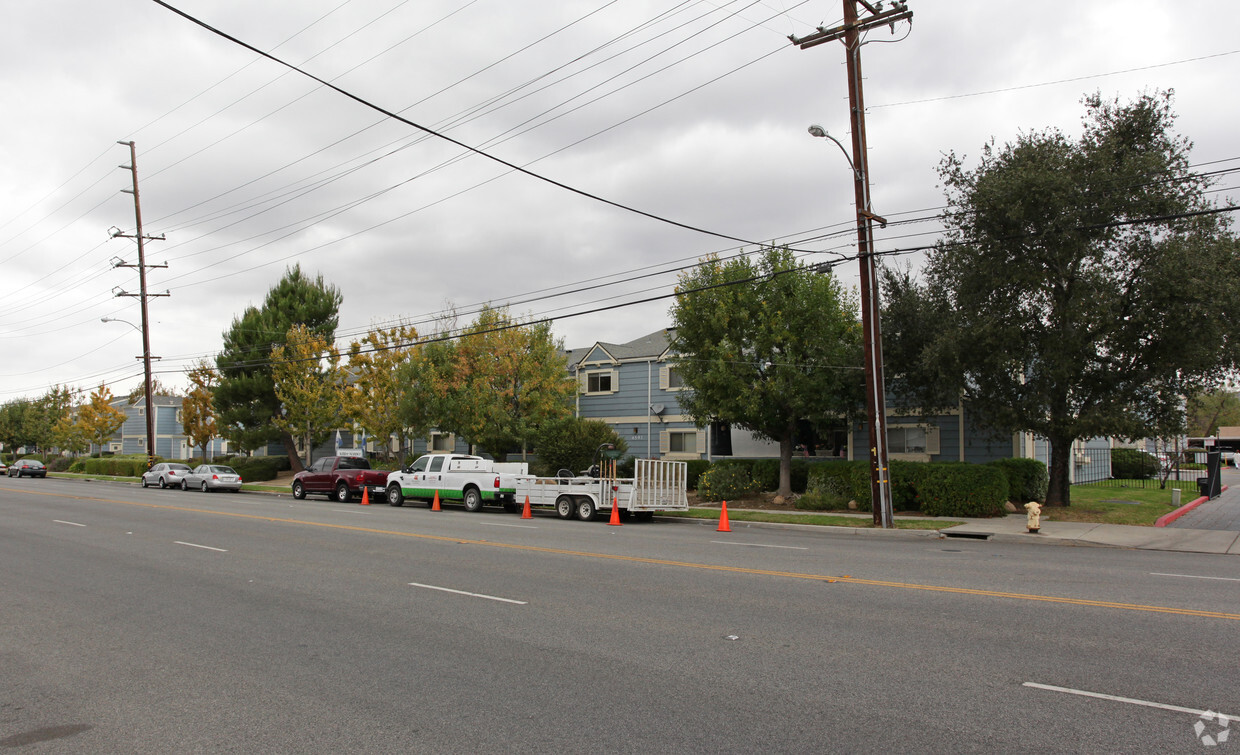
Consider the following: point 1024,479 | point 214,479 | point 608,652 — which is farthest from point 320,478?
point 608,652

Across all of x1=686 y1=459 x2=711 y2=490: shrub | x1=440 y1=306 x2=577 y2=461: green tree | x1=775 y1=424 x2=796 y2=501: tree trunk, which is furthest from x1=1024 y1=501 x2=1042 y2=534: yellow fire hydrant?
x1=440 y1=306 x2=577 y2=461: green tree

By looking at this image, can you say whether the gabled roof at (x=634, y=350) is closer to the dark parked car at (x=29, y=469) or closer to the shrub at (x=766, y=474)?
the shrub at (x=766, y=474)

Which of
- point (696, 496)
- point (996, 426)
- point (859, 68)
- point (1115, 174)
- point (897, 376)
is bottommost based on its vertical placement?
point (696, 496)

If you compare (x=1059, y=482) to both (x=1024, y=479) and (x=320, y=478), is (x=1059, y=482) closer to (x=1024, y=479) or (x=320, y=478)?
(x=1024, y=479)

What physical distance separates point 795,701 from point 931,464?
19049 millimetres

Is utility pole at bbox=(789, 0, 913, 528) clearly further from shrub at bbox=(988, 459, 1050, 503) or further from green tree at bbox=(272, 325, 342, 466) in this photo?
green tree at bbox=(272, 325, 342, 466)

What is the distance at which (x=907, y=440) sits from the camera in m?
28.5

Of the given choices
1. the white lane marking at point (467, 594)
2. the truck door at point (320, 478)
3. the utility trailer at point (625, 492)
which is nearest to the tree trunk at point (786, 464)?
the utility trailer at point (625, 492)

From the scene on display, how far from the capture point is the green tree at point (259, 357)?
47.9 m

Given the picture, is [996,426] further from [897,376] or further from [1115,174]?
[1115,174]

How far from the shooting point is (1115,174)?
1944 centimetres

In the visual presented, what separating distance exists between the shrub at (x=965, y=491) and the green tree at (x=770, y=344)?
3.64m

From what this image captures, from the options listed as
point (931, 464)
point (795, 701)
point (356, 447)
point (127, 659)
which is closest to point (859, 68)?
point (931, 464)

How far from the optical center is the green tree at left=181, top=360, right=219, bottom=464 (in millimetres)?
52094
